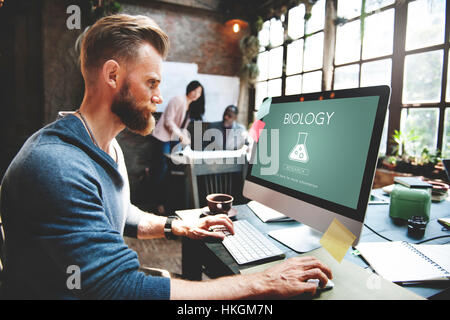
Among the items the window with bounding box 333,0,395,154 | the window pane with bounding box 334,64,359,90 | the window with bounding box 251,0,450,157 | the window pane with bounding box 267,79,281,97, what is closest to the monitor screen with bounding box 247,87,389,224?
the window with bounding box 251,0,450,157

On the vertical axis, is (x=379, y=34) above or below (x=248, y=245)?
above

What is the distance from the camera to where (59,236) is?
567 mm

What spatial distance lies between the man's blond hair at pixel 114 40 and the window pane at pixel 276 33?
3.73 meters

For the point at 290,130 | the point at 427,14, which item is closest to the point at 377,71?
the point at 427,14

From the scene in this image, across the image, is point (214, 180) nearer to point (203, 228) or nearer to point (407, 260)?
point (203, 228)

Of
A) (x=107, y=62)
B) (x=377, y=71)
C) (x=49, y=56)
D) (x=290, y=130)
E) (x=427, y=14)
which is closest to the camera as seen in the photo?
(x=107, y=62)

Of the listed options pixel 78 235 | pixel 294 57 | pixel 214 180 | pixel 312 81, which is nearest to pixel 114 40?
pixel 78 235

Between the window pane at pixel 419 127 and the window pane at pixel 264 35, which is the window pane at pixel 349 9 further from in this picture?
the window pane at pixel 264 35

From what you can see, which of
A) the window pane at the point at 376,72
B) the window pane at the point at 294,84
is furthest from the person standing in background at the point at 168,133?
the window pane at the point at 376,72

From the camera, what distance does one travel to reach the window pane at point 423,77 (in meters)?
2.30

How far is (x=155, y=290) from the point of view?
1.95ft

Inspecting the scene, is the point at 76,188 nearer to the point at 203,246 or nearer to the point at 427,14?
the point at 203,246

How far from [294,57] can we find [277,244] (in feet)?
11.9
